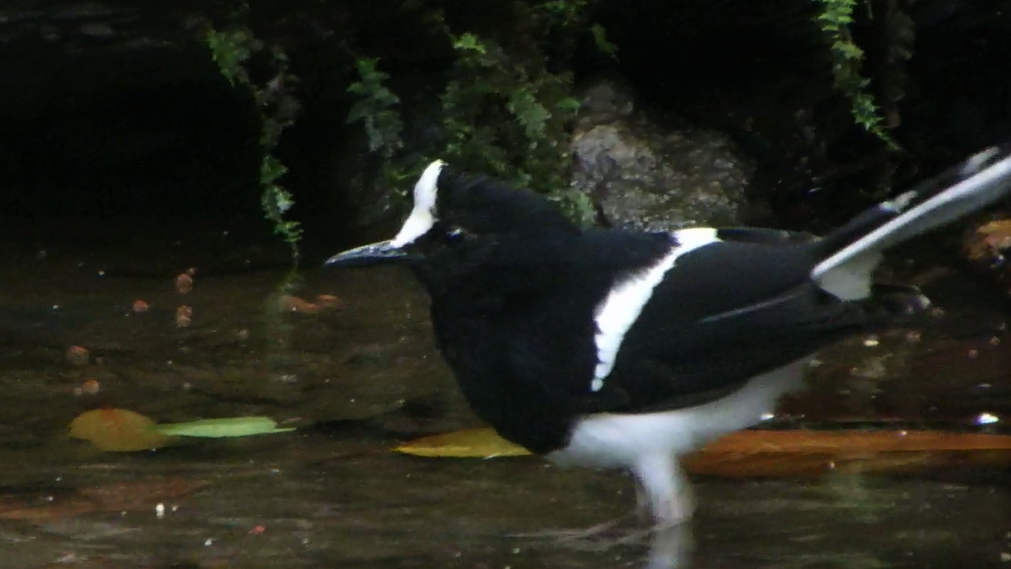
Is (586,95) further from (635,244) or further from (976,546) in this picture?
(976,546)

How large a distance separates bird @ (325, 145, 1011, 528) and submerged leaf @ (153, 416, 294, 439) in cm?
A: 64

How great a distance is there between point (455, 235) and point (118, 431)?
42.9 inches

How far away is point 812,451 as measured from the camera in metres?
3.38

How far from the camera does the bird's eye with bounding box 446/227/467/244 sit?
325cm

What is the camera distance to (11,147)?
20.5ft

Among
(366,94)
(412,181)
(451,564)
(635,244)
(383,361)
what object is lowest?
(451,564)

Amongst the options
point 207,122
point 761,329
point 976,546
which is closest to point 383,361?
point 761,329

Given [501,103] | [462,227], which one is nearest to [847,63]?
[501,103]

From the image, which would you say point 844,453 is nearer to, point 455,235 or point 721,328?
point 721,328

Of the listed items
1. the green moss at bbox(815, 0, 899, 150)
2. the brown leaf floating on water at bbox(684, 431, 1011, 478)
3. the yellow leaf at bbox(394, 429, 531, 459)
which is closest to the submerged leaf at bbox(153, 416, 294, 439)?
the yellow leaf at bbox(394, 429, 531, 459)

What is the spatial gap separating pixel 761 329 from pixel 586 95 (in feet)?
9.59

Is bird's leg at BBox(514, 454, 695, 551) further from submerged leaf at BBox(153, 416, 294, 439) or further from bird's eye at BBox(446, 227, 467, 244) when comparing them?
submerged leaf at BBox(153, 416, 294, 439)

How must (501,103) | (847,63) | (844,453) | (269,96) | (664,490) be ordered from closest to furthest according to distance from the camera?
(664,490)
(844,453)
(847,63)
(269,96)
(501,103)

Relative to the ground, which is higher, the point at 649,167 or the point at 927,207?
the point at 649,167
